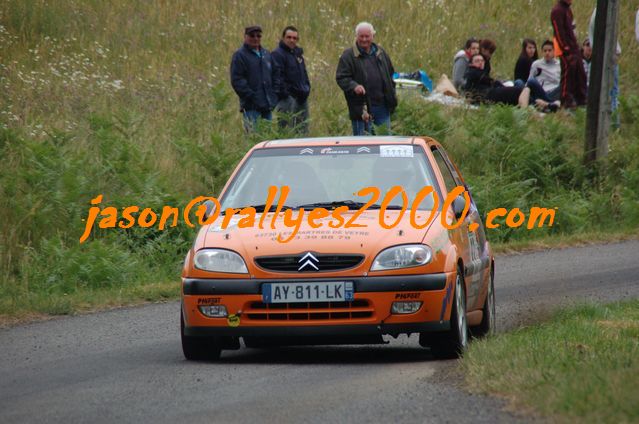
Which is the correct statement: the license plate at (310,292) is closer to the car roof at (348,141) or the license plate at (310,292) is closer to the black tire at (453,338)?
the black tire at (453,338)

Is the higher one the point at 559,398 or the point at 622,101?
the point at 559,398

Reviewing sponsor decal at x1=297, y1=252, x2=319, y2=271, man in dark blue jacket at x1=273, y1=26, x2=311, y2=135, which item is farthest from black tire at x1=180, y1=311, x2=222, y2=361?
man in dark blue jacket at x1=273, y1=26, x2=311, y2=135

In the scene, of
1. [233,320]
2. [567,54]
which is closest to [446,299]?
[233,320]

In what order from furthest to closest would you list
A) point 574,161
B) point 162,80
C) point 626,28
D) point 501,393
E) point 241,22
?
1. point 626,28
2. point 241,22
3. point 162,80
4. point 574,161
5. point 501,393

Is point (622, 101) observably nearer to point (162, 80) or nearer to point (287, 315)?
point (162, 80)

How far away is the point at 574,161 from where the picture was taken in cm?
2245

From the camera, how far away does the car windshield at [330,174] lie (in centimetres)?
999

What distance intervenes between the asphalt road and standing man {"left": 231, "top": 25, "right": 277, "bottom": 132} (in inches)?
272

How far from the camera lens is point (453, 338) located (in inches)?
358

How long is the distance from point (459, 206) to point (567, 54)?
53.5ft

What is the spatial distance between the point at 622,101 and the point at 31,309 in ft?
55.4

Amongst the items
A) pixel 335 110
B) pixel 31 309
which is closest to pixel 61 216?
pixel 31 309

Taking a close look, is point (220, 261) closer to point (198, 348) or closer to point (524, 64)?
point (198, 348)

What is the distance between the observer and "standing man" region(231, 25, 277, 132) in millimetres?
19109
